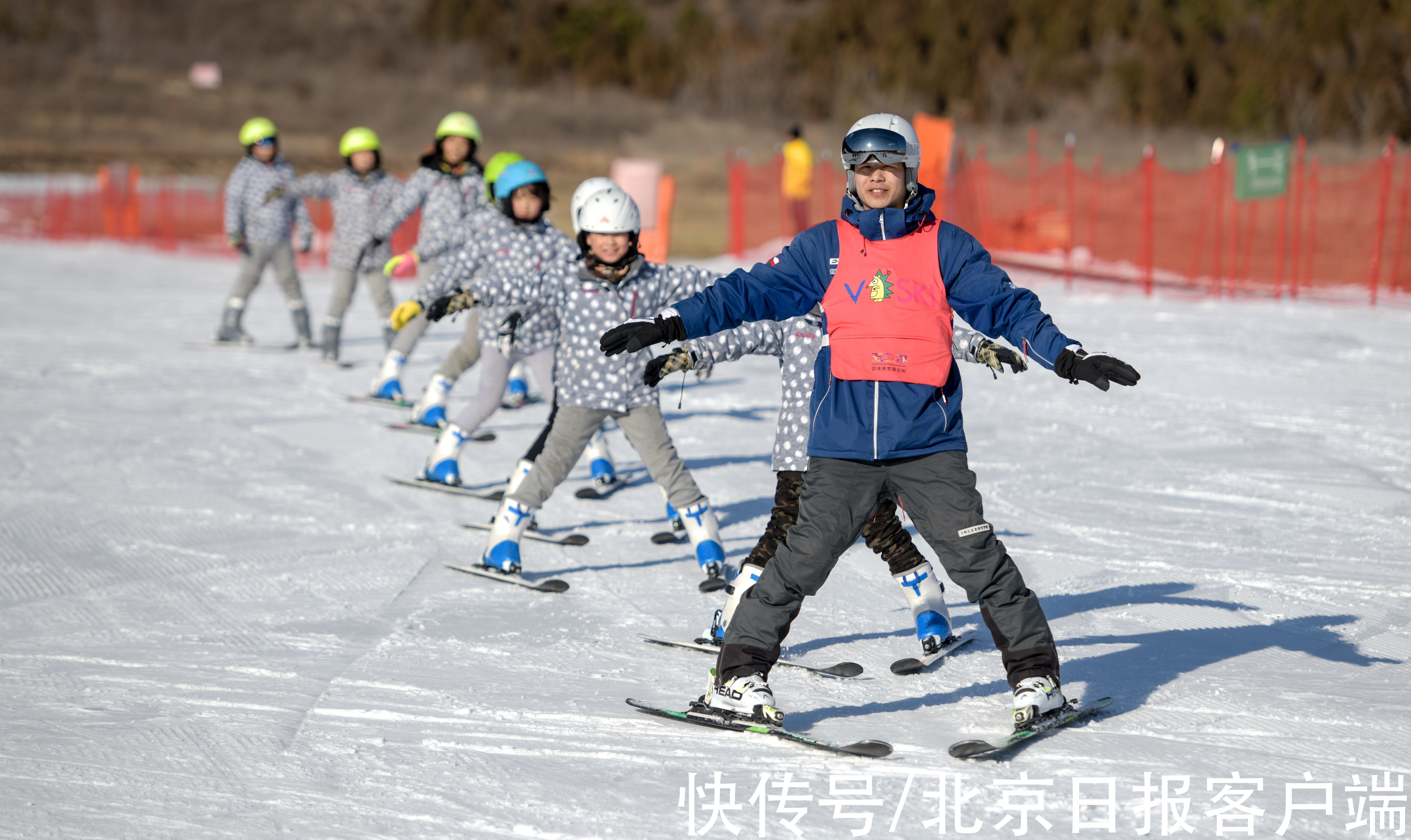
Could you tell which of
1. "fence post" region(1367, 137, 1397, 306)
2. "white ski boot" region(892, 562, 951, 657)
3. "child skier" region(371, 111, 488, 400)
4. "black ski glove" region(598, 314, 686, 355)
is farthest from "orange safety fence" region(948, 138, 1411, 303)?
"black ski glove" region(598, 314, 686, 355)

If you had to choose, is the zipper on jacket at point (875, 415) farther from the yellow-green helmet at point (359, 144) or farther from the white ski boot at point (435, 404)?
the yellow-green helmet at point (359, 144)

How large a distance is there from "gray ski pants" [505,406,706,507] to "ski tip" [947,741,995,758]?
6.75 ft

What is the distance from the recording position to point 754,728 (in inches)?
156

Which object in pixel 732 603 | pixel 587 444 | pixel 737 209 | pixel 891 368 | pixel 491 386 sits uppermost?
pixel 737 209

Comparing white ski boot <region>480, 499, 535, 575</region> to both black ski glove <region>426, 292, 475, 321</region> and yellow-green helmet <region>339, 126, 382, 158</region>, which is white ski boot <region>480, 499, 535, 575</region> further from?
yellow-green helmet <region>339, 126, 382, 158</region>

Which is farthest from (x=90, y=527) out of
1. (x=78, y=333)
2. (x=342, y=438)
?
(x=78, y=333)

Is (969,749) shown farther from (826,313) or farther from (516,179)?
(516,179)

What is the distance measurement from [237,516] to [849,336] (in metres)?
4.25

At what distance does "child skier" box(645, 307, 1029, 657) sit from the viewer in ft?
15.3

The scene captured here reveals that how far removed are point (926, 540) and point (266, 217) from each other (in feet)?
32.4

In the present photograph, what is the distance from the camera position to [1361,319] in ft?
46.5

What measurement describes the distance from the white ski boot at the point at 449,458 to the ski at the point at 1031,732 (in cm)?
417

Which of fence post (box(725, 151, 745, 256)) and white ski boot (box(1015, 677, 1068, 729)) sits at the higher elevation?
fence post (box(725, 151, 745, 256))

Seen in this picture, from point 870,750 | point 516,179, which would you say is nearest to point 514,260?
point 516,179
